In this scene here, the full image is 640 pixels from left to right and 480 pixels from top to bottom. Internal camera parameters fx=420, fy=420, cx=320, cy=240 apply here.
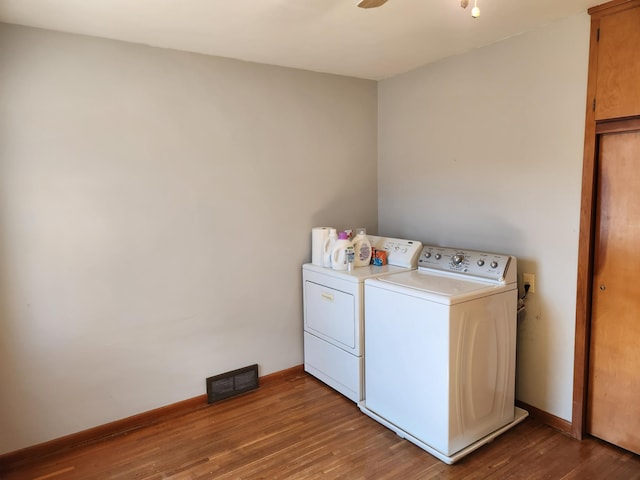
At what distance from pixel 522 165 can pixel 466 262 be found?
658 millimetres

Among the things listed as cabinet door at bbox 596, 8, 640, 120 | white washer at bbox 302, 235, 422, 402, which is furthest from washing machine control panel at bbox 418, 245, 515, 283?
cabinet door at bbox 596, 8, 640, 120

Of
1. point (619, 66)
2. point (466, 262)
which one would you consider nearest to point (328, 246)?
point (466, 262)

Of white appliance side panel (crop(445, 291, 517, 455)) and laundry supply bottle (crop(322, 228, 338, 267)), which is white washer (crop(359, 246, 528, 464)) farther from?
laundry supply bottle (crop(322, 228, 338, 267))

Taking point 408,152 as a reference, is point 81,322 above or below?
below

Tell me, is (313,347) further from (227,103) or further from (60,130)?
(60,130)

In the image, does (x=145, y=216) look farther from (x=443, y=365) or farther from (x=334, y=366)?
(x=443, y=365)

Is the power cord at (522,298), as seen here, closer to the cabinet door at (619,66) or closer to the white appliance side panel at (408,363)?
the white appliance side panel at (408,363)

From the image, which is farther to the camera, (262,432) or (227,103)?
→ (227,103)

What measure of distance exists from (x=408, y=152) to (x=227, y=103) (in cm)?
140

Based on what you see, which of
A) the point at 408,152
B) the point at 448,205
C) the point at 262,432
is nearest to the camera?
the point at 262,432

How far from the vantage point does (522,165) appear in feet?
8.16

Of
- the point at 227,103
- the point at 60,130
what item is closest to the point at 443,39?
the point at 227,103

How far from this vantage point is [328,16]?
6.99 feet

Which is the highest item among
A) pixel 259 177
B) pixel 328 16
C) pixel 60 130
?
pixel 328 16
